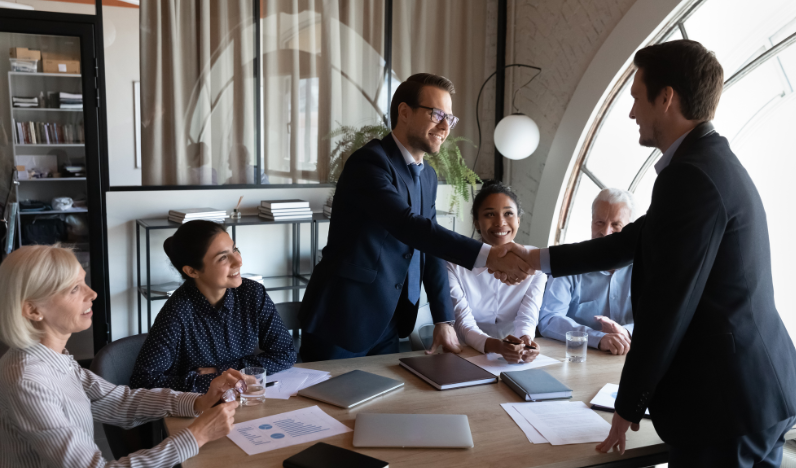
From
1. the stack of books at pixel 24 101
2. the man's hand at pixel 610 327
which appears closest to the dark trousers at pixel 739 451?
the man's hand at pixel 610 327

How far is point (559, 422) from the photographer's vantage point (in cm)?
158

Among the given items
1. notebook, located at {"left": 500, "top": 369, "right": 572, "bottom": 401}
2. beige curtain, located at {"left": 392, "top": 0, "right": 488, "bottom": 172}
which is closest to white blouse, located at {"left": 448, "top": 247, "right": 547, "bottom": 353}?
notebook, located at {"left": 500, "top": 369, "right": 572, "bottom": 401}

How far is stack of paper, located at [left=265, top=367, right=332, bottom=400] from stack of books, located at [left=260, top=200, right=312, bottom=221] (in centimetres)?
233

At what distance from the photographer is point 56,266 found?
1410mm

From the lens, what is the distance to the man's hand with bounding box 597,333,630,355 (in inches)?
85.9

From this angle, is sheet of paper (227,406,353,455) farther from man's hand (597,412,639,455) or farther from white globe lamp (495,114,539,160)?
white globe lamp (495,114,539,160)

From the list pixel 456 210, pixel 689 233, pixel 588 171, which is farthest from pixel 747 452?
pixel 456 210

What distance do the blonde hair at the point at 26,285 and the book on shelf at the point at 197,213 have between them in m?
2.58

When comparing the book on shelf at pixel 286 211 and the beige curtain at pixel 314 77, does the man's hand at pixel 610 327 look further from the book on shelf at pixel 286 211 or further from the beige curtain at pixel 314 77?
the beige curtain at pixel 314 77

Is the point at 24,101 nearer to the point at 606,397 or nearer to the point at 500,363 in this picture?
the point at 500,363

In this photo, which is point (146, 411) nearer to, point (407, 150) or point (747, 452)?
point (407, 150)

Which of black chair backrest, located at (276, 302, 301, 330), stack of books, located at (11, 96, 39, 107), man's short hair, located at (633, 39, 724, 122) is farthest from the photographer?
stack of books, located at (11, 96, 39, 107)

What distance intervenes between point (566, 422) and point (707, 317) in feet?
1.51

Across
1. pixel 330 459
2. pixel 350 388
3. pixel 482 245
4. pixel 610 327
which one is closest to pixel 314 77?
pixel 482 245
